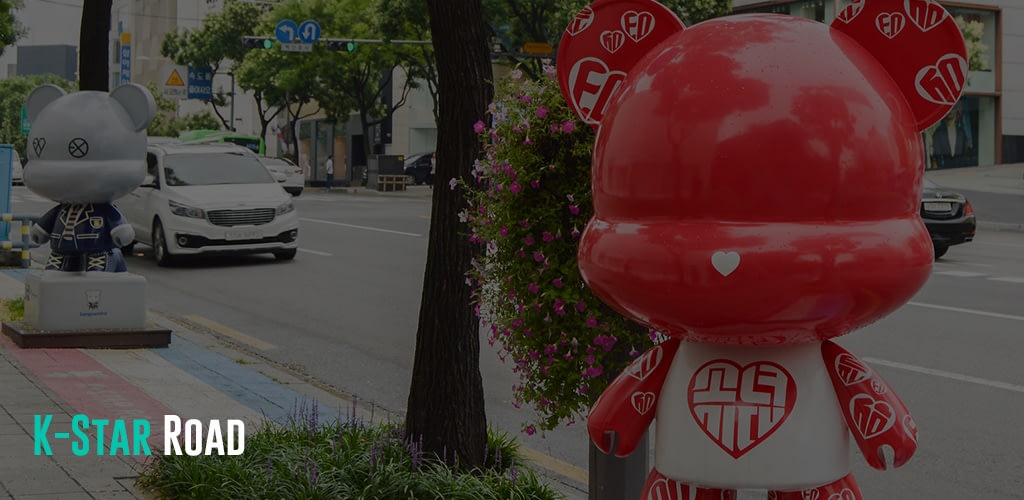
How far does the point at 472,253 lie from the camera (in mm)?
5531

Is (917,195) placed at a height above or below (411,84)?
below

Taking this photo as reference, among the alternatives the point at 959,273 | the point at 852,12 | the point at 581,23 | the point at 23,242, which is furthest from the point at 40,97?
the point at 959,273

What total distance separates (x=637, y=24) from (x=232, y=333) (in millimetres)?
8569

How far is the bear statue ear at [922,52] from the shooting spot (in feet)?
10.6

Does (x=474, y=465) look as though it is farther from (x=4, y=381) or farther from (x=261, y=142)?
(x=261, y=142)

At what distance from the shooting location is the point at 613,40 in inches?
141

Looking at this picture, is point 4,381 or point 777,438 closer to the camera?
point 777,438

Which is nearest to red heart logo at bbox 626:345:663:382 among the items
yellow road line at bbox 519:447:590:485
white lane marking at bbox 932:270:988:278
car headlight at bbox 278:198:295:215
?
yellow road line at bbox 519:447:590:485

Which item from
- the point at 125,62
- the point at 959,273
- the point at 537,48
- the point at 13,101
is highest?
the point at 13,101

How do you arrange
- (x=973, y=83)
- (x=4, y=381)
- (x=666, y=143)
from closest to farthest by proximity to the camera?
(x=666, y=143) < (x=4, y=381) < (x=973, y=83)

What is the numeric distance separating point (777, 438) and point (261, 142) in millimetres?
46988

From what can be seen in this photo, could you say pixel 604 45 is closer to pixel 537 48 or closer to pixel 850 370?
pixel 850 370

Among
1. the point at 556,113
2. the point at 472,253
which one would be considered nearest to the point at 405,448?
the point at 472,253

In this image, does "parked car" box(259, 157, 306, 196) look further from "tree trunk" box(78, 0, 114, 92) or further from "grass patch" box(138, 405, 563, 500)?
"grass patch" box(138, 405, 563, 500)
